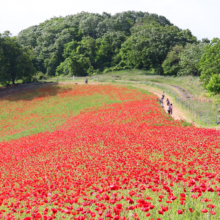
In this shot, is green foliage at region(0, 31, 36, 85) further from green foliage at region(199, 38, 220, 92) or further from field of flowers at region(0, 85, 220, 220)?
green foliage at region(199, 38, 220, 92)

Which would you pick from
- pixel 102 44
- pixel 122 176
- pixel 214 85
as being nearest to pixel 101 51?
pixel 102 44

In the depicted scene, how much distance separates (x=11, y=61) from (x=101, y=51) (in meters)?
48.8

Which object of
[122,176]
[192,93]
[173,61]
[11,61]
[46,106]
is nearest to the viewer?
[122,176]

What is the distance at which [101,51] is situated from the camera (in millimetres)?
108500

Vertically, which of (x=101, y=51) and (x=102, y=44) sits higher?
→ (x=102, y=44)

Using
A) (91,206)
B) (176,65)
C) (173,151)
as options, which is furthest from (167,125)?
(176,65)

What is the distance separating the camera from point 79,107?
49469mm

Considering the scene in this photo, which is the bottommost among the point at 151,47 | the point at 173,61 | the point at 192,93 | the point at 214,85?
the point at 192,93

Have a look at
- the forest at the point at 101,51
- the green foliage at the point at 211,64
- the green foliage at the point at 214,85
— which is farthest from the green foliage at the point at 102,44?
the green foliage at the point at 214,85

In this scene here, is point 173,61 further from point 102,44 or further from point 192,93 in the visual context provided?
point 192,93

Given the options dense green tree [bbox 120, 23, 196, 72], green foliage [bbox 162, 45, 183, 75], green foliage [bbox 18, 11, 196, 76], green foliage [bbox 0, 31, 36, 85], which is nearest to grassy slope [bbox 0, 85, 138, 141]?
green foliage [bbox 0, 31, 36, 85]

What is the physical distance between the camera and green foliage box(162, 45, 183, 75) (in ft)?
284

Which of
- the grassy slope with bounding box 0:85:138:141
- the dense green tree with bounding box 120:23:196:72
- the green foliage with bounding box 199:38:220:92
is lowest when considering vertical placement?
the grassy slope with bounding box 0:85:138:141

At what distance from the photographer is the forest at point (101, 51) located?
221 feet
